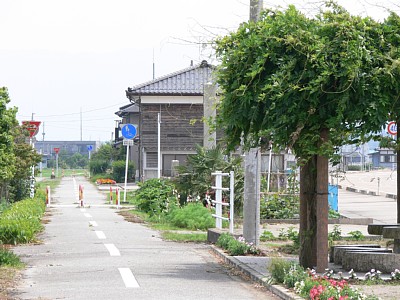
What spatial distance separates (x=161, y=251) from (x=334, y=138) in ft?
20.7

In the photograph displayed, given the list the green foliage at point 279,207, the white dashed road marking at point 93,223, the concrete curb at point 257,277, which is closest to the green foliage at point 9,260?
the concrete curb at point 257,277

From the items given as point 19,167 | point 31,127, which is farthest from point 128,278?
point 31,127

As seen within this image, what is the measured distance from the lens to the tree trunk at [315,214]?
1313cm

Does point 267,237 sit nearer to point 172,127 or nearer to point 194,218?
point 194,218

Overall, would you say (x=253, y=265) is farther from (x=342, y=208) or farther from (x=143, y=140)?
(x=143, y=140)

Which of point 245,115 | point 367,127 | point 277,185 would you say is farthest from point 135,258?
point 277,185

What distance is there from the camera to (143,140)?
61.3 metres

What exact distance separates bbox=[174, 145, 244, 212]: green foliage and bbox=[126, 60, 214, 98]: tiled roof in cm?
2849

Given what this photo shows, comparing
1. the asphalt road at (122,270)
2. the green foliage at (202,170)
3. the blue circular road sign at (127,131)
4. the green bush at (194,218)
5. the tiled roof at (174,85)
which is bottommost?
the asphalt road at (122,270)

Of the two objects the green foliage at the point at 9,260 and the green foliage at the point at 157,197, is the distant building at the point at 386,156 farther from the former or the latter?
the green foliage at the point at 157,197

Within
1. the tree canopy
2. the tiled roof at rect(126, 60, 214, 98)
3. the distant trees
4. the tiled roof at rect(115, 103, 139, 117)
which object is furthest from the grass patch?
the tiled roof at rect(115, 103, 139, 117)

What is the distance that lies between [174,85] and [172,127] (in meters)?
3.00

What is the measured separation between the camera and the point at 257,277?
41.3 feet

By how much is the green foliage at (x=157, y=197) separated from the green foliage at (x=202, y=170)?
59 centimetres
